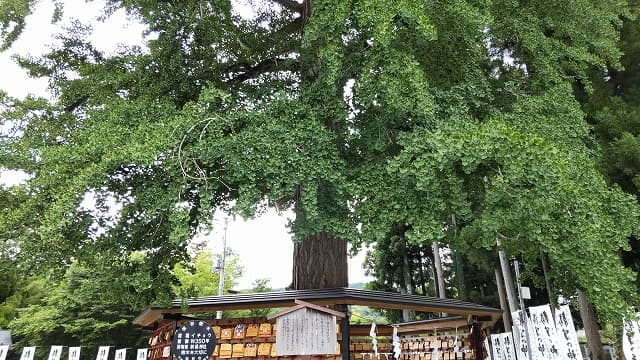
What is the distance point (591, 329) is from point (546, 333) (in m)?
4.79

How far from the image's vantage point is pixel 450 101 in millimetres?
6102

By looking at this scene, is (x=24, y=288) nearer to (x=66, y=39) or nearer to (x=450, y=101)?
(x=66, y=39)

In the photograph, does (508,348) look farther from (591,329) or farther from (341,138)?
(341,138)

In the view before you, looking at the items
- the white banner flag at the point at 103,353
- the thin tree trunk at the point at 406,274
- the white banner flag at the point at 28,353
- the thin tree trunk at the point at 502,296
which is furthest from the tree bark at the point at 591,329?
the white banner flag at the point at 28,353

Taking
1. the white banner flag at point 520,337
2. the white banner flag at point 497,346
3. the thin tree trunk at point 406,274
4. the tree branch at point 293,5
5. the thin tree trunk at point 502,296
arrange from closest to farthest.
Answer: the white banner flag at point 520,337 → the white banner flag at point 497,346 → the tree branch at point 293,5 → the thin tree trunk at point 502,296 → the thin tree trunk at point 406,274

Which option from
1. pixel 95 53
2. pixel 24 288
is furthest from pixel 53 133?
pixel 24 288

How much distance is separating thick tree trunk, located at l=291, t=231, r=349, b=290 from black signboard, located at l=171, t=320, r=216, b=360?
91.4 inches

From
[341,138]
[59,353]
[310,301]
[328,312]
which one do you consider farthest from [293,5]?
[59,353]

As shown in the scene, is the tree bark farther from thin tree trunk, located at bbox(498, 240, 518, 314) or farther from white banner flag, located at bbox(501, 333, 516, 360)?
thin tree trunk, located at bbox(498, 240, 518, 314)

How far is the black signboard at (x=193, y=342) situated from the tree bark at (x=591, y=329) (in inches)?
339

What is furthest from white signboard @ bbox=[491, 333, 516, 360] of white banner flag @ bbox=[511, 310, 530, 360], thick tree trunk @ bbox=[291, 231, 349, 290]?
thick tree trunk @ bbox=[291, 231, 349, 290]

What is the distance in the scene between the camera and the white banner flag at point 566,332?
598 cm

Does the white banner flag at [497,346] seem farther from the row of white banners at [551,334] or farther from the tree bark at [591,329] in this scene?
the tree bark at [591,329]

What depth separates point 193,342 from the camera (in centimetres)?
534
